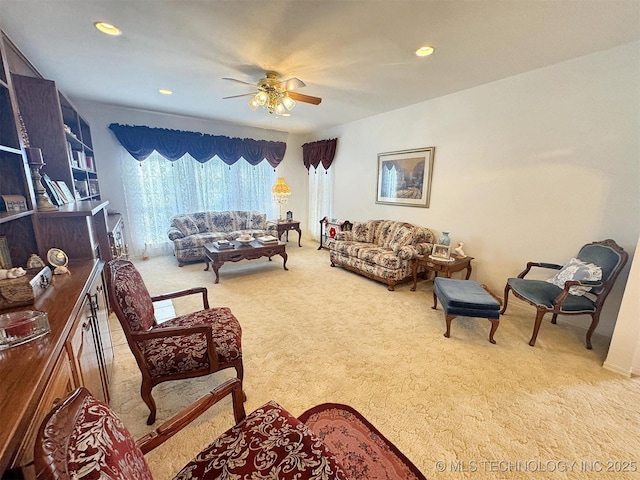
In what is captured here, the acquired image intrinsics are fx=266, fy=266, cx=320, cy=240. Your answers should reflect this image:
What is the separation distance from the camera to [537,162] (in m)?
2.85

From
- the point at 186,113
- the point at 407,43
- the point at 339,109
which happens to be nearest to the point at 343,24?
the point at 407,43

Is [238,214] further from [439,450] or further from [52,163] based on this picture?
[439,450]

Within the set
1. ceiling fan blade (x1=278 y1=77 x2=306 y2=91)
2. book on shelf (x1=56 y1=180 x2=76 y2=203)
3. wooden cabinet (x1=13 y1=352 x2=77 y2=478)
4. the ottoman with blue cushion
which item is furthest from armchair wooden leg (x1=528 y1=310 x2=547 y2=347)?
book on shelf (x1=56 y1=180 x2=76 y2=203)

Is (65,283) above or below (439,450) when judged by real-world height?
above

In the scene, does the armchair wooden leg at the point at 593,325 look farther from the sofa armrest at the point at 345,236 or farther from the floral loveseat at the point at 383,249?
the sofa armrest at the point at 345,236

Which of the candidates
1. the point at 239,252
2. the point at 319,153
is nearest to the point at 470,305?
the point at 239,252

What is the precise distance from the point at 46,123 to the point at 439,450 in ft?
12.9

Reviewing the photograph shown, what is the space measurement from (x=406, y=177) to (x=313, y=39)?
2593 mm

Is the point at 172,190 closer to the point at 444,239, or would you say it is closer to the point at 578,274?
the point at 444,239

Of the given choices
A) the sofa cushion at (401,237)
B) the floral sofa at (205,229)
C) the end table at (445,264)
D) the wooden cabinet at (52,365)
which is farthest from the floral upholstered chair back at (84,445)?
the floral sofa at (205,229)

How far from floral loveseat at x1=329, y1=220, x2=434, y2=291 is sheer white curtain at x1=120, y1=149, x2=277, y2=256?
2.68m

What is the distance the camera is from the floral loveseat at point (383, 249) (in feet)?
11.8

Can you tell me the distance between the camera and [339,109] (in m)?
4.27

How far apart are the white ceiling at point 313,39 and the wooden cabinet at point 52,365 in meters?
1.88
